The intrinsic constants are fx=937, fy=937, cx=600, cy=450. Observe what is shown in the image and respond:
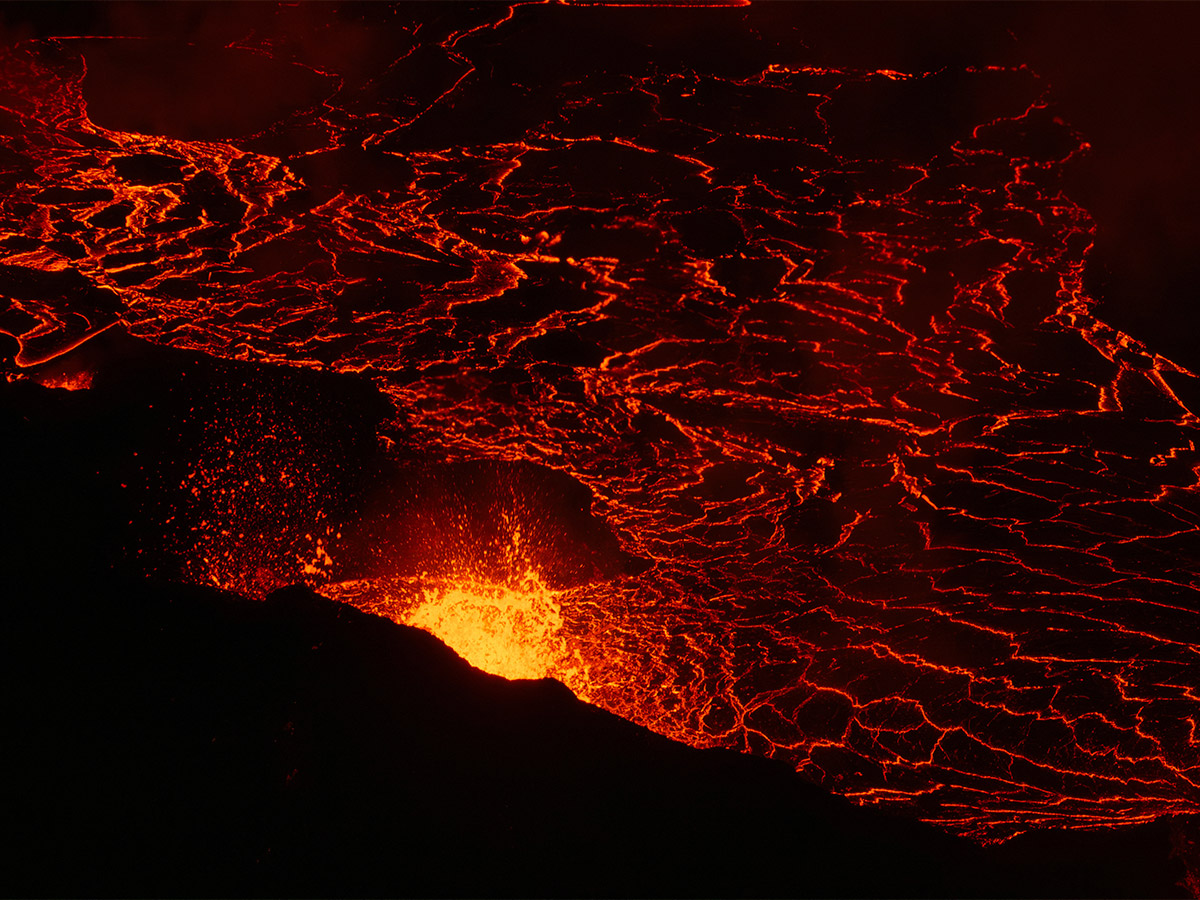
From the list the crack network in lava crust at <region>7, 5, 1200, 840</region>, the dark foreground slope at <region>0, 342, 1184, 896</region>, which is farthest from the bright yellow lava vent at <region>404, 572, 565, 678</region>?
the dark foreground slope at <region>0, 342, 1184, 896</region>

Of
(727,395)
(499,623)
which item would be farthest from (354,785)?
(727,395)

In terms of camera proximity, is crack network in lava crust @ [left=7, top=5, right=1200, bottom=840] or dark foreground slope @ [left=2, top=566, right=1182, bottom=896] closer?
dark foreground slope @ [left=2, top=566, right=1182, bottom=896]

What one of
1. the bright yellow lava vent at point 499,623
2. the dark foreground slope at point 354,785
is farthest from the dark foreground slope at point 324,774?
→ the bright yellow lava vent at point 499,623

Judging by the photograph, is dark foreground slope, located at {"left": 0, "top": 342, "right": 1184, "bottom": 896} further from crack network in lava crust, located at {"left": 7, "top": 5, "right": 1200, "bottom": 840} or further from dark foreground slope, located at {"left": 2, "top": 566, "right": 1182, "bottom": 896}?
crack network in lava crust, located at {"left": 7, "top": 5, "right": 1200, "bottom": 840}

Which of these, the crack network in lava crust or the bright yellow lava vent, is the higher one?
the crack network in lava crust

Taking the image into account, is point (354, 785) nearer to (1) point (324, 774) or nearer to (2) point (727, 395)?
(1) point (324, 774)
